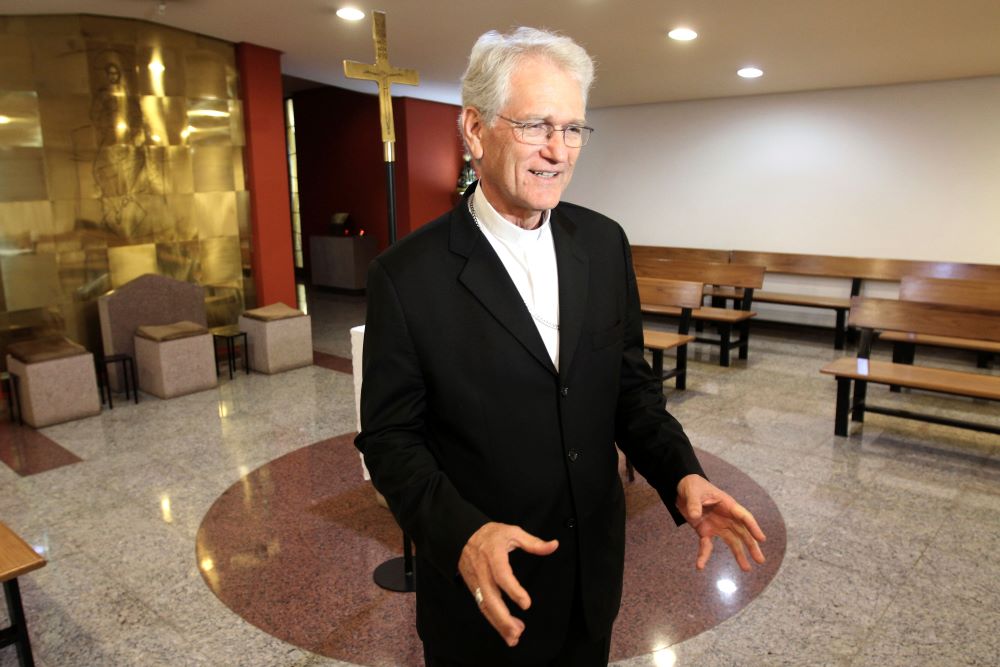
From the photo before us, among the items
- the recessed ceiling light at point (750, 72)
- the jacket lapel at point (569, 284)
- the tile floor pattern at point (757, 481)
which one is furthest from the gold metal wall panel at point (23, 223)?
the recessed ceiling light at point (750, 72)

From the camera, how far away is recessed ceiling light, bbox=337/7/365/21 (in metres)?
4.73

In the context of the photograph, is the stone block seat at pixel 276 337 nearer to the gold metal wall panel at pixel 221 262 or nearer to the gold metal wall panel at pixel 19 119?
the gold metal wall panel at pixel 221 262

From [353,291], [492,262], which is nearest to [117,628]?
[492,262]

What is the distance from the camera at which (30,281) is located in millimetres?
5027

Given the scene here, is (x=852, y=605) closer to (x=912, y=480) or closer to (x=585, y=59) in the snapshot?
(x=912, y=480)

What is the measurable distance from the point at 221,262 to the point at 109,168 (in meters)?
1.13

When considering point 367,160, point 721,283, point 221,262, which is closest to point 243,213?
point 221,262

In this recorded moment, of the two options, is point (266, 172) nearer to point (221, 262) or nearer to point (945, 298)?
point (221, 262)

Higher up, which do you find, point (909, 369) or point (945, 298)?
point (945, 298)

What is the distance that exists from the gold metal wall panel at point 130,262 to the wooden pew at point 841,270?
572cm

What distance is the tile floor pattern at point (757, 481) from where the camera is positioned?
2307 millimetres

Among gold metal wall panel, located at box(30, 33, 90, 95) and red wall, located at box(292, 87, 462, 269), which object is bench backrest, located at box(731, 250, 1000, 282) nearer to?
A: red wall, located at box(292, 87, 462, 269)

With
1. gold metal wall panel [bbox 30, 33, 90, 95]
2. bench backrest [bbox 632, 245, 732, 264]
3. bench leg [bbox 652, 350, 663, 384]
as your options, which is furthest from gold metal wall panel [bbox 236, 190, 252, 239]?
bench backrest [bbox 632, 245, 732, 264]

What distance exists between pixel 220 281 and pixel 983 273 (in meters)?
6.91
